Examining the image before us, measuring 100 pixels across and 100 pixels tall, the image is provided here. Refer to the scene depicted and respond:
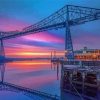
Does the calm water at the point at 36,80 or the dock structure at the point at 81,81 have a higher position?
the dock structure at the point at 81,81

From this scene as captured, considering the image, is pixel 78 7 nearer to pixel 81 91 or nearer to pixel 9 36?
pixel 81 91

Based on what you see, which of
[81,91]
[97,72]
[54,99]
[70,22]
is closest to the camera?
[97,72]

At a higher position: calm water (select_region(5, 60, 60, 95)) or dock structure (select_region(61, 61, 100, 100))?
dock structure (select_region(61, 61, 100, 100))

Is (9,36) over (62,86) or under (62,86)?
over

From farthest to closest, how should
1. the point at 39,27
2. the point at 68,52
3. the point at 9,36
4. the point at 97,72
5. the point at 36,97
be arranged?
the point at 9,36
the point at 39,27
the point at 68,52
the point at 36,97
the point at 97,72

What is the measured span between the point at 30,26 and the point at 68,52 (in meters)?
33.5

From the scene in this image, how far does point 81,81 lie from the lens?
18969 millimetres

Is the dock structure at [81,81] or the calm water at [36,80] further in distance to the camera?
the calm water at [36,80]

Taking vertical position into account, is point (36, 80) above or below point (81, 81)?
below

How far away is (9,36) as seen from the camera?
83188 mm

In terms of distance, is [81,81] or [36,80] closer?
[81,81]

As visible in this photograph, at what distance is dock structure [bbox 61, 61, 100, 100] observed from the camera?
1734 cm

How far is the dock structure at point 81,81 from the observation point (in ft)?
56.9

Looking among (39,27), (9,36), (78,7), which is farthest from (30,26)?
(78,7)
